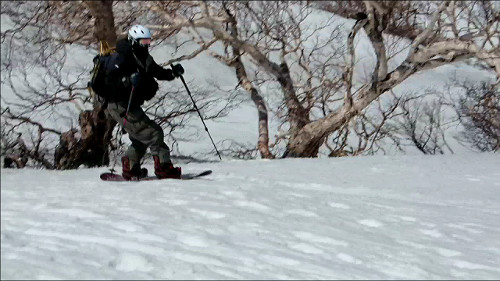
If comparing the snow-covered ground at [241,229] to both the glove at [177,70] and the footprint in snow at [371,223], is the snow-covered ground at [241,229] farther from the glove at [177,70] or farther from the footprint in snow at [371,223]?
the glove at [177,70]

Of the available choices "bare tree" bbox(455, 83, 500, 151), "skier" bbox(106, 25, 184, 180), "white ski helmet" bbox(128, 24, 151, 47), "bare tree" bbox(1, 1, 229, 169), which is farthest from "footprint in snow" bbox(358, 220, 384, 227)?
"bare tree" bbox(455, 83, 500, 151)

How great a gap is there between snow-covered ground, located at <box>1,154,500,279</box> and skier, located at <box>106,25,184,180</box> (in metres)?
0.38

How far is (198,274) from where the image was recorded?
4812 mm

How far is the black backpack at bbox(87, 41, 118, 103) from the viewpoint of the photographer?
8258 millimetres

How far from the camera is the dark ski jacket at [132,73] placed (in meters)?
8.24

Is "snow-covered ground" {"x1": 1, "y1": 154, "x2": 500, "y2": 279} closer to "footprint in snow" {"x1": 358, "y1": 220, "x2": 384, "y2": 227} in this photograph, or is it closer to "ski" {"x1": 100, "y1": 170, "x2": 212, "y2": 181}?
"footprint in snow" {"x1": 358, "y1": 220, "x2": 384, "y2": 227}

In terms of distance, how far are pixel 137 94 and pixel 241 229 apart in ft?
8.80

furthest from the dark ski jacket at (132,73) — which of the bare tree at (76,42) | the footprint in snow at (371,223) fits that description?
the bare tree at (76,42)

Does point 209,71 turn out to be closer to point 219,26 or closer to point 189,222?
point 219,26

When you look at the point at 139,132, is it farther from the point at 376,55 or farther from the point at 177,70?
the point at 376,55

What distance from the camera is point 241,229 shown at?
20.6 ft

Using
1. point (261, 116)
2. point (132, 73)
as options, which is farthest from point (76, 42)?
point (132, 73)

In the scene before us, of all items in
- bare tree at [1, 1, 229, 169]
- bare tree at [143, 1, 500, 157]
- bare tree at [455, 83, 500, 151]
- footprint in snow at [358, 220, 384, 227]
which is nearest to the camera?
footprint in snow at [358, 220, 384, 227]

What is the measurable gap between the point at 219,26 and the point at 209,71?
14169 millimetres
